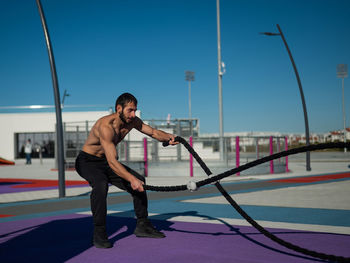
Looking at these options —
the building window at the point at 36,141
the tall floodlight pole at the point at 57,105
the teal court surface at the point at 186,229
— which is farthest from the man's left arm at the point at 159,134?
the building window at the point at 36,141

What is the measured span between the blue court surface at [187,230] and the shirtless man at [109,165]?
→ 0.86 ft

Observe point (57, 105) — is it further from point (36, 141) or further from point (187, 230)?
point (36, 141)

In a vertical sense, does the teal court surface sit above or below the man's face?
below

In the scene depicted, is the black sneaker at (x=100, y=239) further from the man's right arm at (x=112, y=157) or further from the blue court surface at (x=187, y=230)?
the man's right arm at (x=112, y=157)

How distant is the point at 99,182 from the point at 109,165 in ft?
0.78

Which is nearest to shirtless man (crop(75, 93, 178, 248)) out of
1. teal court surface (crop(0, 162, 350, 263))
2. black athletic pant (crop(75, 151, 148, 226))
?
black athletic pant (crop(75, 151, 148, 226))

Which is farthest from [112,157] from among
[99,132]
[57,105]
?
[57,105]

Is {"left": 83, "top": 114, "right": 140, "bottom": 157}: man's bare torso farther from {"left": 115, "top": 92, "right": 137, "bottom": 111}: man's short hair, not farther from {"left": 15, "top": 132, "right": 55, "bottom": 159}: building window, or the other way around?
{"left": 15, "top": 132, "right": 55, "bottom": 159}: building window

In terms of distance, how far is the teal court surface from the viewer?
179 inches

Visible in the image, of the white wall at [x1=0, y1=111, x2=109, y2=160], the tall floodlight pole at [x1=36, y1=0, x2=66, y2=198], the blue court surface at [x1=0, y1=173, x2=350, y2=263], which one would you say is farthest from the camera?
the white wall at [x1=0, y1=111, x2=109, y2=160]

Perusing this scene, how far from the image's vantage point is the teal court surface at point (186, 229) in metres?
4.54

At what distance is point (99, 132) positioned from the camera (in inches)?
198

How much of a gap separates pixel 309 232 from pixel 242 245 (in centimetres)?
121

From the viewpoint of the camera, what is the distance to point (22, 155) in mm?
42219
